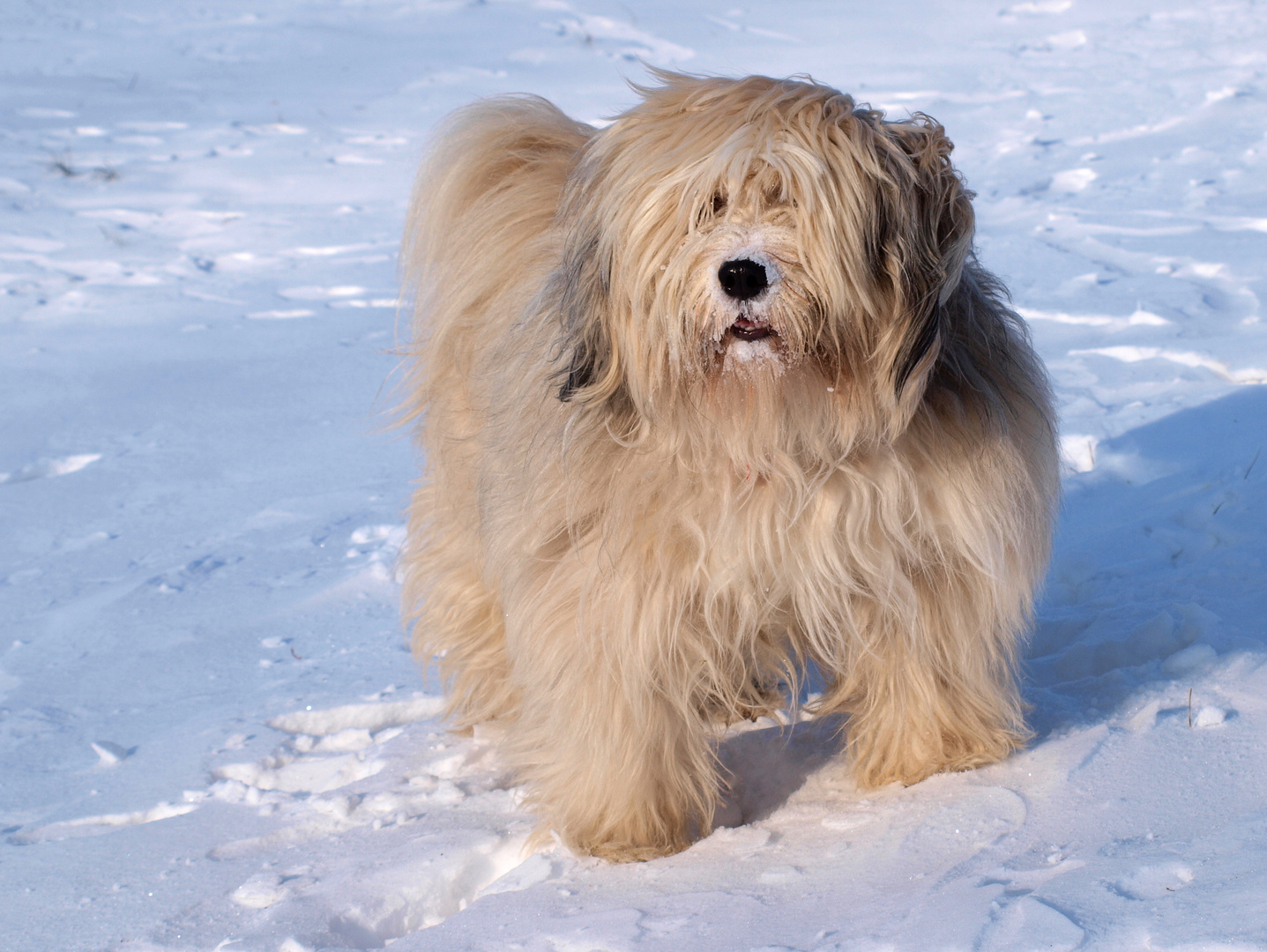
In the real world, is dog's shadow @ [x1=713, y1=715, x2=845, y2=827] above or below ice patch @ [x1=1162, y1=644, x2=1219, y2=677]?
below

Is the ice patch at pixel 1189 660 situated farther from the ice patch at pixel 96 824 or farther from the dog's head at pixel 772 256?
the ice patch at pixel 96 824

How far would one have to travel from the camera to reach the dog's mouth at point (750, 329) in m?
1.99

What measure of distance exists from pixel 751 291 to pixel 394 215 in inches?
209

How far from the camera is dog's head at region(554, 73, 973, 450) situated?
2010 millimetres

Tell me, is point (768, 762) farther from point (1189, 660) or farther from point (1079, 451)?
point (1079, 451)

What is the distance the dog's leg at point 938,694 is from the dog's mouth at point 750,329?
0.63 m

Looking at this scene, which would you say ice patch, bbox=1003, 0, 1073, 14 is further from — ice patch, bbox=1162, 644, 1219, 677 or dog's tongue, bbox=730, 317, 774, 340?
dog's tongue, bbox=730, 317, 774, 340

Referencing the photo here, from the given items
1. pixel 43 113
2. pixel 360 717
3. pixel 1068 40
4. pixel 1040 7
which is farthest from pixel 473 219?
pixel 1040 7

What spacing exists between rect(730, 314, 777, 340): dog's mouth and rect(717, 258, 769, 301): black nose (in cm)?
4

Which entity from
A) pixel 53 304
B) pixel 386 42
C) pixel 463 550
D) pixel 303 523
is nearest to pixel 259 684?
pixel 463 550

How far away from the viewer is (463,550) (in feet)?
9.89

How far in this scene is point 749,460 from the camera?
7.00 feet

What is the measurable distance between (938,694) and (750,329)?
86cm

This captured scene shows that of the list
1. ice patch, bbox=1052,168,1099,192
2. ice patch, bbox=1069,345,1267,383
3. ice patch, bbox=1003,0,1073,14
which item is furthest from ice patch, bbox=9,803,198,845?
ice patch, bbox=1003,0,1073,14
